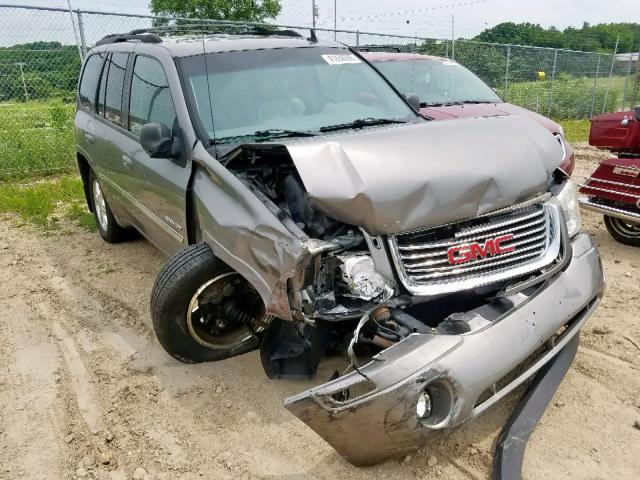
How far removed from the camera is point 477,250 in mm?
2812

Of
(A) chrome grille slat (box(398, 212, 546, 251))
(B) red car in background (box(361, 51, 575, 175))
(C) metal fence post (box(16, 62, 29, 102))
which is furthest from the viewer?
(C) metal fence post (box(16, 62, 29, 102))

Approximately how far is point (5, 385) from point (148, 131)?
1810 millimetres

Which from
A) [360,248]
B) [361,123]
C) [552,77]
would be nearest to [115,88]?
[361,123]

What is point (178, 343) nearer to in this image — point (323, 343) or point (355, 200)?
point (323, 343)

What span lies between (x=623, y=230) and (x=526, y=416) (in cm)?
339

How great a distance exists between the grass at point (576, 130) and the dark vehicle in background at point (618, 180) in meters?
7.24

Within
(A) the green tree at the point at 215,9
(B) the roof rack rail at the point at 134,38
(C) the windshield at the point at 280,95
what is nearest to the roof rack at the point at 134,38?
(B) the roof rack rail at the point at 134,38

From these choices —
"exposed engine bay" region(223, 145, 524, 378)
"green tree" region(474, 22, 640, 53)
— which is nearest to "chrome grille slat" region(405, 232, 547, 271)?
"exposed engine bay" region(223, 145, 524, 378)

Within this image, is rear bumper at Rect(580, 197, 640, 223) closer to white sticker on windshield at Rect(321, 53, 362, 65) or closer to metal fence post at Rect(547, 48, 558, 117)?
white sticker on windshield at Rect(321, 53, 362, 65)

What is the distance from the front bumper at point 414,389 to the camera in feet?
7.51

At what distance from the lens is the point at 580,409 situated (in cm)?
305

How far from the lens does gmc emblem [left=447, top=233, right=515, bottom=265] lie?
9.06ft

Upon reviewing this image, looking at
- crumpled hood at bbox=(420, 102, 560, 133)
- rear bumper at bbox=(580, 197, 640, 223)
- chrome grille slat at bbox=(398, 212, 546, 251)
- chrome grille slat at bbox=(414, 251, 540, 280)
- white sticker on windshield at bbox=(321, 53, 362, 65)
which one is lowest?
rear bumper at bbox=(580, 197, 640, 223)

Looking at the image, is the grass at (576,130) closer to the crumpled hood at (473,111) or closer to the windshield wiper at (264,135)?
the crumpled hood at (473,111)
